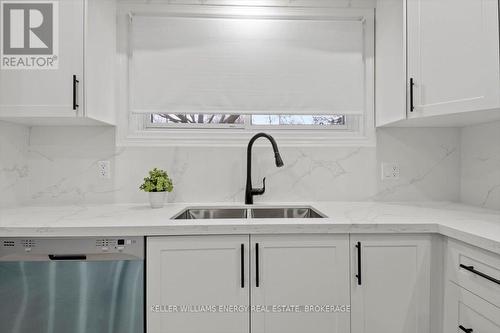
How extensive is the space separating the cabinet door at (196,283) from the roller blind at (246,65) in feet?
3.17

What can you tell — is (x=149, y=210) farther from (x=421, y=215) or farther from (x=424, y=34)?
(x=424, y=34)

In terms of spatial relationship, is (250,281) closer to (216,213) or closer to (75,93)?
(216,213)

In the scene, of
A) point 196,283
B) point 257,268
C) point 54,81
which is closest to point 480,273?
point 257,268

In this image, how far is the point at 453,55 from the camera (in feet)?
4.59

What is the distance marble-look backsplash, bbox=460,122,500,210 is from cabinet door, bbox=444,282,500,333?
75 cm

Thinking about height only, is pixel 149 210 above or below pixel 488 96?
below

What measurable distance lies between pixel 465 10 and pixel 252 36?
117 centimetres

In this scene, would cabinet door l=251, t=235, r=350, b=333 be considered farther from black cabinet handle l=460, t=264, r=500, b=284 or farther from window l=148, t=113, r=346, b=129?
window l=148, t=113, r=346, b=129

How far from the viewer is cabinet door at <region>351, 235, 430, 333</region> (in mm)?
1336

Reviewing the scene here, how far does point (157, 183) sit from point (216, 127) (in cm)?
57

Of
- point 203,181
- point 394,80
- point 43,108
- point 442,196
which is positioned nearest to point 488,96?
point 394,80

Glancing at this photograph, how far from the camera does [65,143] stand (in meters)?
1.91

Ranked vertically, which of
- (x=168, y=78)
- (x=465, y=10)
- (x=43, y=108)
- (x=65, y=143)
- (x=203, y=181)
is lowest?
(x=203, y=181)

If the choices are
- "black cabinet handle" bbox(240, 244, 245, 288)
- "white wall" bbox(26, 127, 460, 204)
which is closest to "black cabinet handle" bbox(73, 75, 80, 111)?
"white wall" bbox(26, 127, 460, 204)
